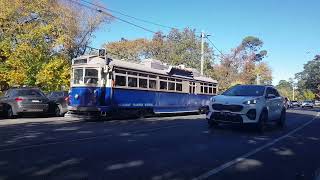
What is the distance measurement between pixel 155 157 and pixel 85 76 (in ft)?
42.5

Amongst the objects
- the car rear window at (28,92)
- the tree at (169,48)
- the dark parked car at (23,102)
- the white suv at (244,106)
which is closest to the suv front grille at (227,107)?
the white suv at (244,106)

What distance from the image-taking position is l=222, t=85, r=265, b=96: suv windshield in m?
16.5

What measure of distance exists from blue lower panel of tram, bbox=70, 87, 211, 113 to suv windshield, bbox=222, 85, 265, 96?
22.0 ft

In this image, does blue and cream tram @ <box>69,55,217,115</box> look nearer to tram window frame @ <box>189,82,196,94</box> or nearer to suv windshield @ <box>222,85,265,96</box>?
tram window frame @ <box>189,82,196,94</box>

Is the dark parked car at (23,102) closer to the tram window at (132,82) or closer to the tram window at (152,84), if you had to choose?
the tram window at (132,82)

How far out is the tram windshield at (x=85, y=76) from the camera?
21.6 metres

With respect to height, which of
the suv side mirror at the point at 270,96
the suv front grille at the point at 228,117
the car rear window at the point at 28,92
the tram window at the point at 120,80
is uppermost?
the tram window at the point at 120,80

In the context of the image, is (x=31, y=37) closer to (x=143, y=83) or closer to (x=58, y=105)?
(x=58, y=105)

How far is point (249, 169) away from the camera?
28.2 feet

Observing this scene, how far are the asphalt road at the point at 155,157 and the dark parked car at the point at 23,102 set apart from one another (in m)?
10.3

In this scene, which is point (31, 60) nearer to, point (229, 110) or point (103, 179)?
point (229, 110)

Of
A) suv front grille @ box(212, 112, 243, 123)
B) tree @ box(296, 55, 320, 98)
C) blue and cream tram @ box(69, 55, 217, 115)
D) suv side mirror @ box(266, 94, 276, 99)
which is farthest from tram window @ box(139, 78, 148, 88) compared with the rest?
tree @ box(296, 55, 320, 98)


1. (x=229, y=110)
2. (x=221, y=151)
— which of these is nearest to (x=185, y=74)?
(x=229, y=110)

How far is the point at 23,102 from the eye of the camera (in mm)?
23172
